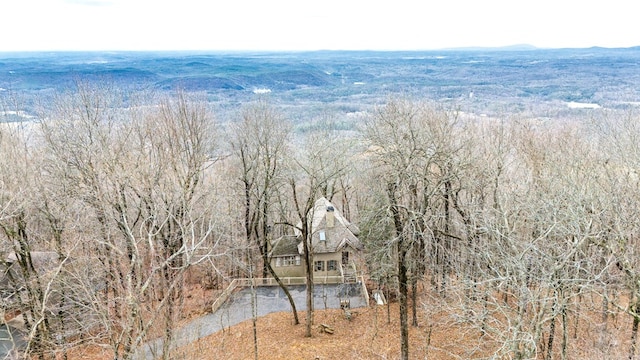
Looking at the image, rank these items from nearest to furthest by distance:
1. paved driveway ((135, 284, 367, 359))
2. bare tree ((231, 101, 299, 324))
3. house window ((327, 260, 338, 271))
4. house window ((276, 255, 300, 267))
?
1. paved driveway ((135, 284, 367, 359))
2. bare tree ((231, 101, 299, 324))
3. house window ((327, 260, 338, 271))
4. house window ((276, 255, 300, 267))

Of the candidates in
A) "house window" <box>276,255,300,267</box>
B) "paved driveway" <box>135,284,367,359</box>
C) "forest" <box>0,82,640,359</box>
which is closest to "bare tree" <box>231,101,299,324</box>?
"forest" <box>0,82,640,359</box>

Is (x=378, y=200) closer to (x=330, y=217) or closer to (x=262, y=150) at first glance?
(x=262, y=150)

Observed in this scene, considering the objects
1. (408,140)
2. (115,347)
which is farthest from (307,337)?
(115,347)

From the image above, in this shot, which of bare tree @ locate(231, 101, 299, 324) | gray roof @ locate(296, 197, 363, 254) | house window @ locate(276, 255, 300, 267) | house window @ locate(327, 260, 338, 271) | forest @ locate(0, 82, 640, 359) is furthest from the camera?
house window @ locate(276, 255, 300, 267)

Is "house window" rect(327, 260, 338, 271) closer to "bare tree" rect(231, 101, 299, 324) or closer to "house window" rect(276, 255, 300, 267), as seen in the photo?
"house window" rect(276, 255, 300, 267)

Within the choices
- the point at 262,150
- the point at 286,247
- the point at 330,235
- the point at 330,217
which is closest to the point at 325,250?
the point at 330,235

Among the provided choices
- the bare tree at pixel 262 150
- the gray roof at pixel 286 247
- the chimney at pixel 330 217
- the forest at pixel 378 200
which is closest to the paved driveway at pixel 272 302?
the bare tree at pixel 262 150

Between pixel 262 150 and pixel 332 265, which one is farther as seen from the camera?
pixel 332 265

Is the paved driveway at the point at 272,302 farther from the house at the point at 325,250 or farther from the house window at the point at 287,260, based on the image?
the house window at the point at 287,260

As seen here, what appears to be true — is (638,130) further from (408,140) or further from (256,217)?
(256,217)
